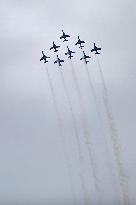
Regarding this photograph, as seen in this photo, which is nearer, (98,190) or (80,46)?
(98,190)

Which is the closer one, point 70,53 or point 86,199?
point 86,199

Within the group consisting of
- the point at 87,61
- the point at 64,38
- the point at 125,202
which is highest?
the point at 64,38

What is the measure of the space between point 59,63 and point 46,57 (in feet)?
24.6

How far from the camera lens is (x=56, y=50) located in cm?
16512

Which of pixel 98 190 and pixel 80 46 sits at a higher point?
pixel 80 46

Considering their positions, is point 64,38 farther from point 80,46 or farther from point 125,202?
point 125,202

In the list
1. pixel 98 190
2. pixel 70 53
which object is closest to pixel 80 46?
pixel 70 53

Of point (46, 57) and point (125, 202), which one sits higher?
point (46, 57)

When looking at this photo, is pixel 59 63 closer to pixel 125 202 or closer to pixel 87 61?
pixel 87 61

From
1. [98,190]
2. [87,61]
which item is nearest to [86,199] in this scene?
[98,190]

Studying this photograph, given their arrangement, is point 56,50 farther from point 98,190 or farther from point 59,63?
point 98,190

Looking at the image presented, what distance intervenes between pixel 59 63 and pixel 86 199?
149 feet

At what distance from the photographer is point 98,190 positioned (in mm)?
145250

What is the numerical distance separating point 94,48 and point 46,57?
16.8 meters
